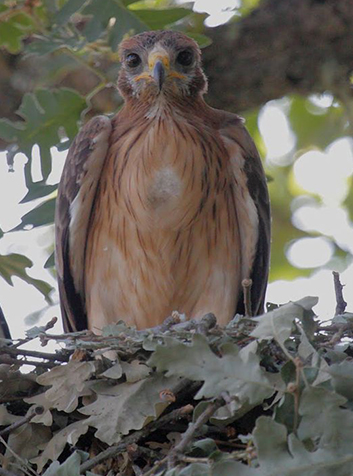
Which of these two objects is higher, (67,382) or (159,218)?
(159,218)

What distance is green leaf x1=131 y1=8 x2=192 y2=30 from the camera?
602 centimetres

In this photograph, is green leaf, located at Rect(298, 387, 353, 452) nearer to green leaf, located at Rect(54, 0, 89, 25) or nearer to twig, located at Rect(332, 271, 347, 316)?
twig, located at Rect(332, 271, 347, 316)

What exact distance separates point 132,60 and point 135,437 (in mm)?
2809

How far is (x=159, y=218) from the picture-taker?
579 centimetres

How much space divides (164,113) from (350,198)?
2939 millimetres

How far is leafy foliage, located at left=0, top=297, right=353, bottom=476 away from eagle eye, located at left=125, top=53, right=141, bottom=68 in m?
2.08

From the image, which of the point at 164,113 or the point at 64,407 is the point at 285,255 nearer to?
the point at 164,113

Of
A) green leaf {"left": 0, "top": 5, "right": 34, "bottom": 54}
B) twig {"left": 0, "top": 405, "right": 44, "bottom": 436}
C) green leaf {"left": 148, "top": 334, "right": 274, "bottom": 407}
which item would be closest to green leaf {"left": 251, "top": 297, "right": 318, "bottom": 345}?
green leaf {"left": 148, "top": 334, "right": 274, "bottom": 407}

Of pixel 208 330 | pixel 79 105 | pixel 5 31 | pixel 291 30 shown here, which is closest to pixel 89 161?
pixel 79 105

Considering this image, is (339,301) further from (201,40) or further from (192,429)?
(201,40)

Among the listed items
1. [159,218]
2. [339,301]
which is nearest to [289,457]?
[339,301]

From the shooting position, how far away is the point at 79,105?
608 cm

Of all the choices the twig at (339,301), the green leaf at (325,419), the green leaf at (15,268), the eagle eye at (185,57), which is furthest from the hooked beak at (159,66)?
the green leaf at (325,419)

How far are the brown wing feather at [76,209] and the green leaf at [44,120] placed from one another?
15cm
